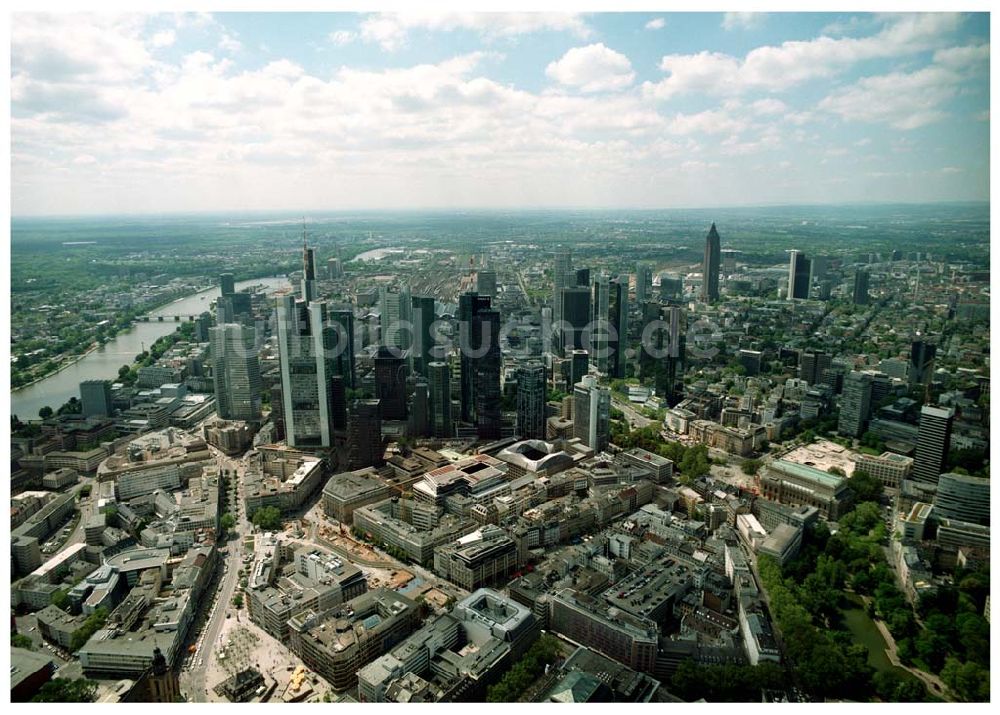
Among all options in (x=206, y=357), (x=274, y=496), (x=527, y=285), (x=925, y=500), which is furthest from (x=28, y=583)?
(x=527, y=285)

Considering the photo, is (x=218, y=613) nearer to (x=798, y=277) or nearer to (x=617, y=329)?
(x=617, y=329)

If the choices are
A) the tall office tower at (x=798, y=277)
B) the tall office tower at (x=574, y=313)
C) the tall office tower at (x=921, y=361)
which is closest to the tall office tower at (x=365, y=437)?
the tall office tower at (x=574, y=313)

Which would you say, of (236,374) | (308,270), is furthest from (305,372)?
(308,270)

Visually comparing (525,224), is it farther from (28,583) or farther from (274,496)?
(28,583)

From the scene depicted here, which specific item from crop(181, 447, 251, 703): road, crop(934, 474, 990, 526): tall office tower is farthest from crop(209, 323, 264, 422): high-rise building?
crop(934, 474, 990, 526): tall office tower

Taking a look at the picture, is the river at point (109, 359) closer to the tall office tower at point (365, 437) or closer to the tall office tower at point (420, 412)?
the tall office tower at point (365, 437)
